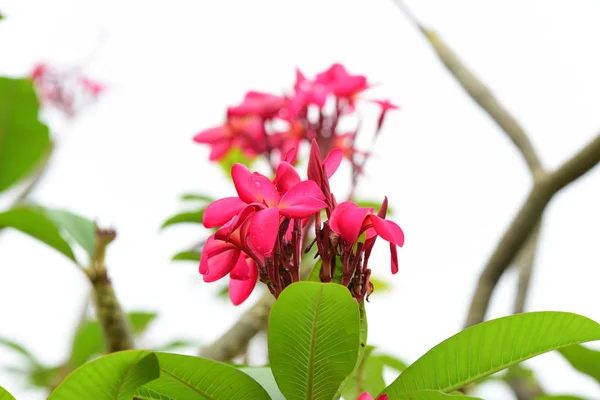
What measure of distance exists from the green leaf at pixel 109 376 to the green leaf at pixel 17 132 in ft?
2.11

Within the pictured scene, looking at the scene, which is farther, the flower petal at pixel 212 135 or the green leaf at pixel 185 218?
the flower petal at pixel 212 135

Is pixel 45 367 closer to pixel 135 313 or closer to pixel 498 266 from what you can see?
pixel 135 313

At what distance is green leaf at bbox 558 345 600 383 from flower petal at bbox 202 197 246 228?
0.44 m

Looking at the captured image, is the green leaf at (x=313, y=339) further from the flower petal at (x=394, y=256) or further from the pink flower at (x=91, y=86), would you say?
the pink flower at (x=91, y=86)

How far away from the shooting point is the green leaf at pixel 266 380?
1.82 feet

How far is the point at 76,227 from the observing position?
89cm

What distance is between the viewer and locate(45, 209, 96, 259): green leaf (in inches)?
33.8

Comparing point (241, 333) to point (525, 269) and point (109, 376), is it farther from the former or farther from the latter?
point (525, 269)

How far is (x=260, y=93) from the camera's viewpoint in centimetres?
110

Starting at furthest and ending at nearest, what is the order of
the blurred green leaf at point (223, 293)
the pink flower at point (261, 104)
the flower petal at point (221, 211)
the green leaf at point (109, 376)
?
the blurred green leaf at point (223, 293)
the pink flower at point (261, 104)
the flower petal at point (221, 211)
the green leaf at point (109, 376)

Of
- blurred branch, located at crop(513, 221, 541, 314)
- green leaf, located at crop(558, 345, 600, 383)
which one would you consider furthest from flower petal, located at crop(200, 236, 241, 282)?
blurred branch, located at crop(513, 221, 541, 314)

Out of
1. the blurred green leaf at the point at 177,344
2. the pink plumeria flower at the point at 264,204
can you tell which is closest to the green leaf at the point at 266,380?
the pink plumeria flower at the point at 264,204

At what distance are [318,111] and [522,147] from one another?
0.99 ft

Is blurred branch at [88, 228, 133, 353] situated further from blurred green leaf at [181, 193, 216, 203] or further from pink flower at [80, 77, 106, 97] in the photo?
pink flower at [80, 77, 106, 97]
